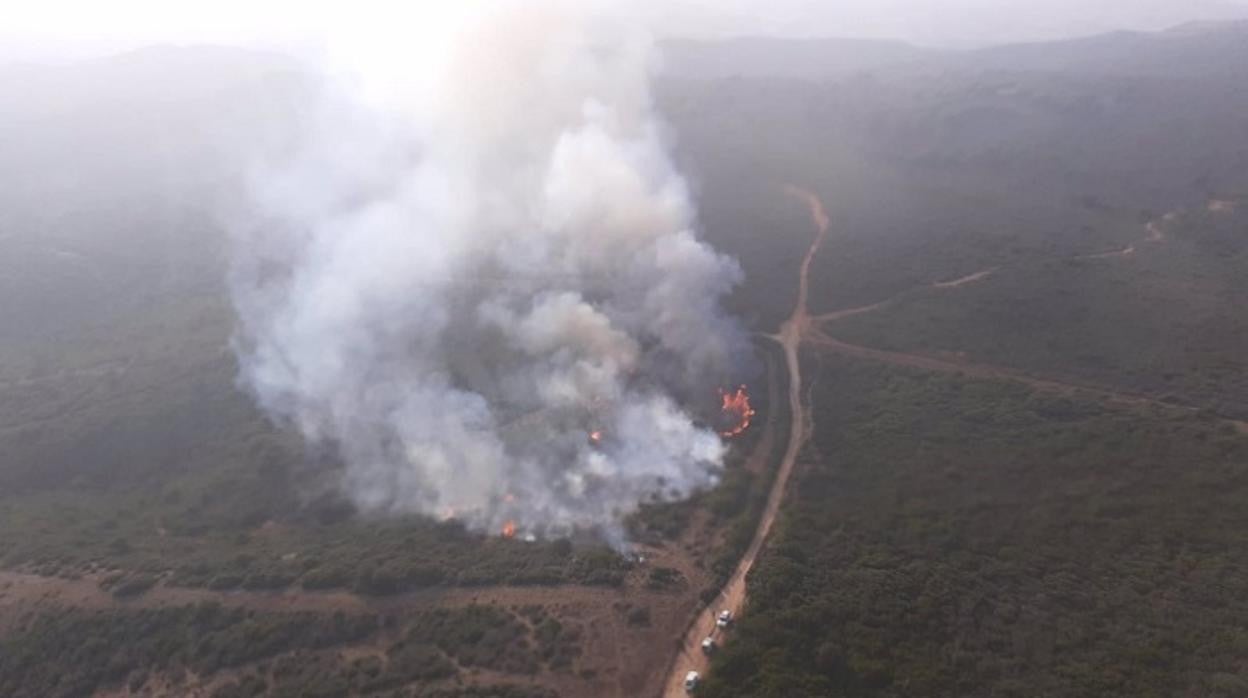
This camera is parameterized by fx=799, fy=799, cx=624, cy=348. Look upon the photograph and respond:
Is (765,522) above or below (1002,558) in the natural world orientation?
Result: above

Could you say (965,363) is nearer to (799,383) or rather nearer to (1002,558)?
(799,383)

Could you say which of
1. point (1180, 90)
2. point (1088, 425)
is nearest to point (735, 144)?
point (1180, 90)

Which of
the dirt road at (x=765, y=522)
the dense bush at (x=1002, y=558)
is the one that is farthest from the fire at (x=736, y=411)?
the dense bush at (x=1002, y=558)

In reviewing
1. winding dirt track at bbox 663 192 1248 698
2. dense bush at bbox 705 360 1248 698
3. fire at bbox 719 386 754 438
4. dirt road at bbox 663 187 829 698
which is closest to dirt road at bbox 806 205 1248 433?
winding dirt track at bbox 663 192 1248 698

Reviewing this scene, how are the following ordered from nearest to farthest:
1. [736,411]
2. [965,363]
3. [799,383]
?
[736,411]
[799,383]
[965,363]

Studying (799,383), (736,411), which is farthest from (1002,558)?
(799,383)

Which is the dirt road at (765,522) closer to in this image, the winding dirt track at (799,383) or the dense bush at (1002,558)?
the winding dirt track at (799,383)

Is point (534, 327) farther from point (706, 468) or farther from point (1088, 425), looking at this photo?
point (1088, 425)
